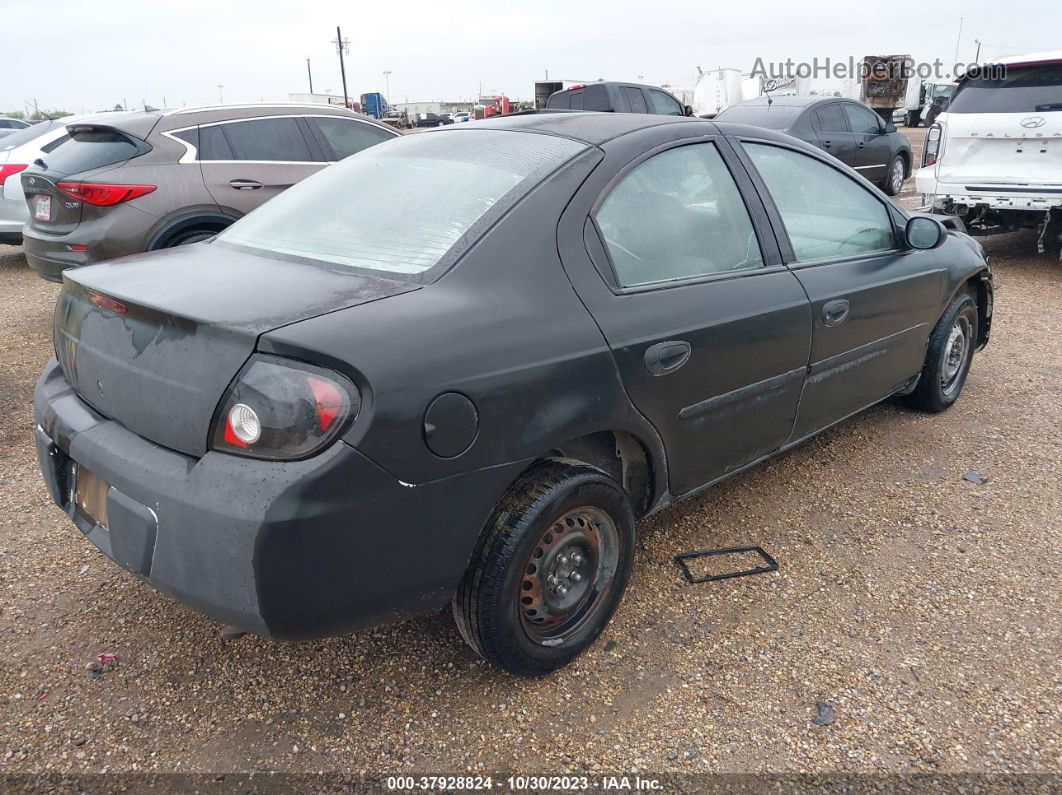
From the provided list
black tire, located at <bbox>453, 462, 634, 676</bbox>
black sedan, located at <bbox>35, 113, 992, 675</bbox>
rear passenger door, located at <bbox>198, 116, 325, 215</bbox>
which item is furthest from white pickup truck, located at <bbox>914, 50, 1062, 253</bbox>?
black tire, located at <bbox>453, 462, 634, 676</bbox>

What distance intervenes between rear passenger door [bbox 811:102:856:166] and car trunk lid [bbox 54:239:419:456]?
33.1 ft

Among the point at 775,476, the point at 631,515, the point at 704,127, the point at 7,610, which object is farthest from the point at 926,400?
the point at 7,610

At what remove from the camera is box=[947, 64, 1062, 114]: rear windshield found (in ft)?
22.1

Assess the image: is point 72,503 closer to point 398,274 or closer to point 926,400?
point 398,274

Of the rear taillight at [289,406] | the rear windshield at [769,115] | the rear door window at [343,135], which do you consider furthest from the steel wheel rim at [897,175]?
the rear taillight at [289,406]

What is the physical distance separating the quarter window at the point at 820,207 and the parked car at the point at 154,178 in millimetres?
3684

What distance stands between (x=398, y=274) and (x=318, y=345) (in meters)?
0.45

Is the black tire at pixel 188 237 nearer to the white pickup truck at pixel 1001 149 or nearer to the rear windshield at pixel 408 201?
the rear windshield at pixel 408 201

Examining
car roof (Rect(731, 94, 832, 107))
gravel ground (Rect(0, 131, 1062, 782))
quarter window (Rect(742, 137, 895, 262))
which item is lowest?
gravel ground (Rect(0, 131, 1062, 782))

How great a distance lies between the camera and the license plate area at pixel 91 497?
203 cm

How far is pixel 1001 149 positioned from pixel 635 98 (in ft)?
24.4

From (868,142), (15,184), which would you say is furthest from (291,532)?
(868,142)

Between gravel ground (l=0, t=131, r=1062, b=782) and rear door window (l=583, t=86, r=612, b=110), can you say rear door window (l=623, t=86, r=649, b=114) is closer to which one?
rear door window (l=583, t=86, r=612, b=110)

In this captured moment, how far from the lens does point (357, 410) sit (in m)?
1.74
